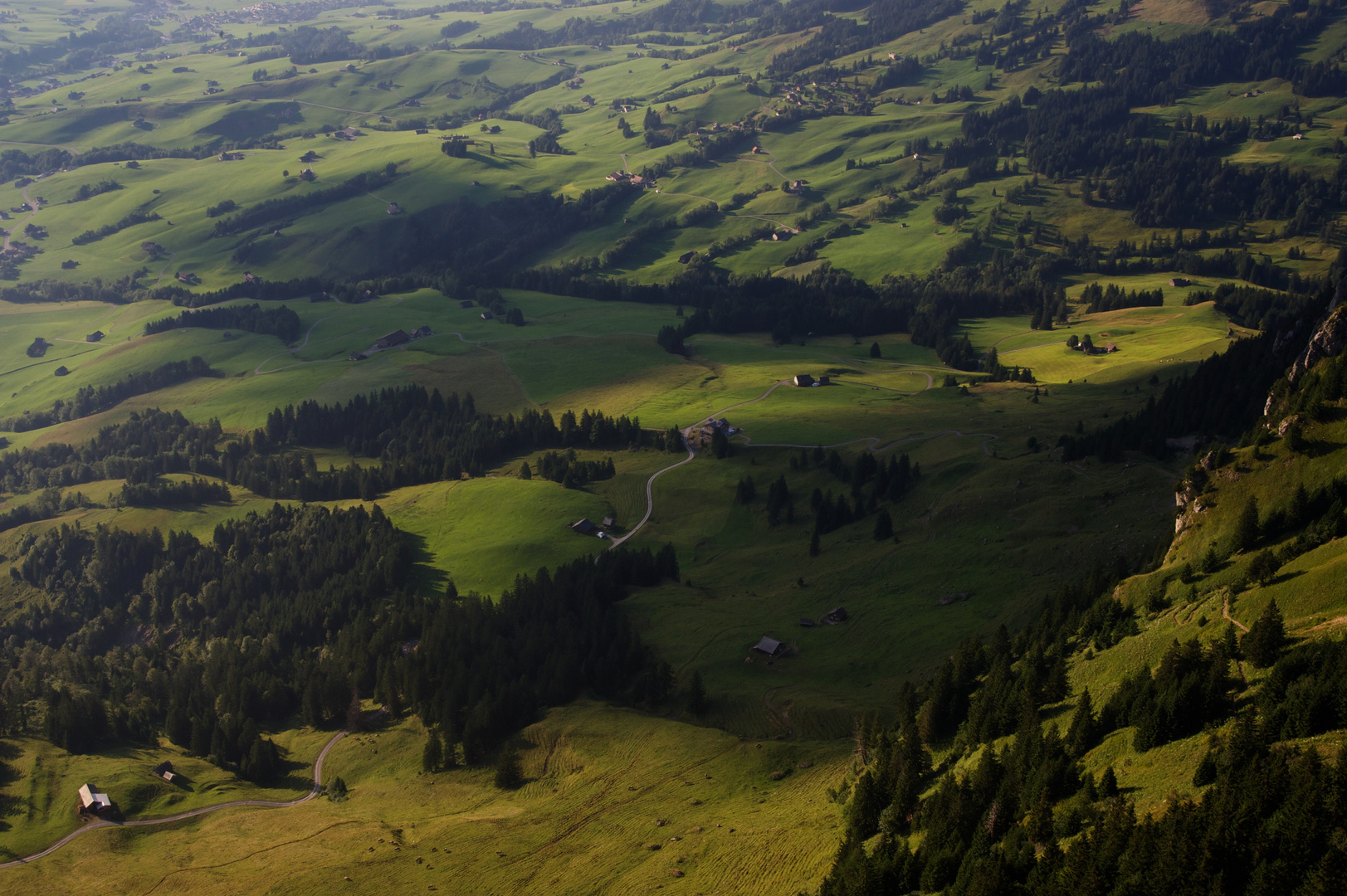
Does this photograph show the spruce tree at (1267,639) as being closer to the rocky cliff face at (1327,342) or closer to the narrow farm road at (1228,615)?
the narrow farm road at (1228,615)

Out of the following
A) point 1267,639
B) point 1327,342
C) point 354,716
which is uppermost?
point 1327,342

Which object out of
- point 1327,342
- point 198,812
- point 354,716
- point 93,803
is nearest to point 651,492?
point 354,716

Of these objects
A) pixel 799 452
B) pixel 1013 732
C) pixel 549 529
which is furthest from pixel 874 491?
pixel 1013 732

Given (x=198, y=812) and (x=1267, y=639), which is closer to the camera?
(x=1267, y=639)

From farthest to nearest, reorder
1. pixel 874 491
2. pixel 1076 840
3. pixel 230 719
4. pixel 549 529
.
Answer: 1. pixel 549 529
2. pixel 874 491
3. pixel 230 719
4. pixel 1076 840

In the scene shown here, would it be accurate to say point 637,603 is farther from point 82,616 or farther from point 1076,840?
point 82,616

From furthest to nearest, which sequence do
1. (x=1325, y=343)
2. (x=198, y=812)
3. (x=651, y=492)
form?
(x=651, y=492) < (x=198, y=812) < (x=1325, y=343)

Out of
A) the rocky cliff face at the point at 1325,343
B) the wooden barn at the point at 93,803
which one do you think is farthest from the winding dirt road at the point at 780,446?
the wooden barn at the point at 93,803

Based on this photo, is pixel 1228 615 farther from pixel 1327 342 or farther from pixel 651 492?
pixel 651 492

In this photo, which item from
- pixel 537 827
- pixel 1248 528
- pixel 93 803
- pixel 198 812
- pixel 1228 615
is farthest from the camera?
pixel 198 812
